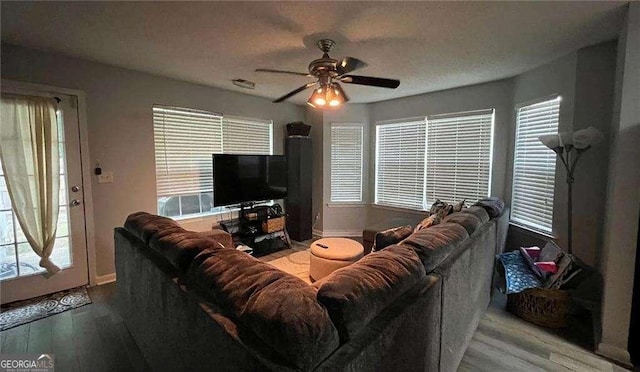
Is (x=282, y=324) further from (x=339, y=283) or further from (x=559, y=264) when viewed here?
(x=559, y=264)

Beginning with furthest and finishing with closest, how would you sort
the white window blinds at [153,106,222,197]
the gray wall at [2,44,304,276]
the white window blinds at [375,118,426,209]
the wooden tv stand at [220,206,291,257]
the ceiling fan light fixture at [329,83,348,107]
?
the white window blinds at [375,118,426,209] → the wooden tv stand at [220,206,291,257] → the white window blinds at [153,106,222,197] → the gray wall at [2,44,304,276] → the ceiling fan light fixture at [329,83,348,107]

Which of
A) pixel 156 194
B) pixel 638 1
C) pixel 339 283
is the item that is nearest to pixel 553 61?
pixel 638 1

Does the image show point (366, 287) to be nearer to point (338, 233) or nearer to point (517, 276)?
point (517, 276)

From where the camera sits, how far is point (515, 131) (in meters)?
3.43

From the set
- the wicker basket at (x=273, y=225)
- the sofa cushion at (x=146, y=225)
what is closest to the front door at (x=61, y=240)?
the sofa cushion at (x=146, y=225)

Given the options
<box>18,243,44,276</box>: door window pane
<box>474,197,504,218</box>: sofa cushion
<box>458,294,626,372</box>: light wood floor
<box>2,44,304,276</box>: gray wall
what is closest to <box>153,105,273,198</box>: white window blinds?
<box>2,44,304,276</box>: gray wall

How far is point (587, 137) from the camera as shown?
2311 mm

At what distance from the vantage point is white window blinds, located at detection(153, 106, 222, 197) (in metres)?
3.56

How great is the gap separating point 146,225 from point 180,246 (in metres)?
0.62

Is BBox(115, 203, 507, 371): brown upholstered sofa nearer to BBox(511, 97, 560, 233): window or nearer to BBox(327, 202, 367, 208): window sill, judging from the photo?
BBox(511, 97, 560, 233): window

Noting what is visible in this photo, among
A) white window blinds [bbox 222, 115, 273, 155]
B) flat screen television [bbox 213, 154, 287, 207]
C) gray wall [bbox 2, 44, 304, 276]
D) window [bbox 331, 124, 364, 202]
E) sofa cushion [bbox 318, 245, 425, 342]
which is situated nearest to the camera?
sofa cushion [bbox 318, 245, 425, 342]

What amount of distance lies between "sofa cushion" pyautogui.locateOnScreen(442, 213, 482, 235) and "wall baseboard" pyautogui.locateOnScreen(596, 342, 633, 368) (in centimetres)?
113

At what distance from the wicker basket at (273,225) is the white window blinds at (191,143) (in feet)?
3.06

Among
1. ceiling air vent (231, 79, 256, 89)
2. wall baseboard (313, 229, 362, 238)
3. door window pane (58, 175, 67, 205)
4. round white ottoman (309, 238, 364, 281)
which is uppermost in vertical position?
ceiling air vent (231, 79, 256, 89)
